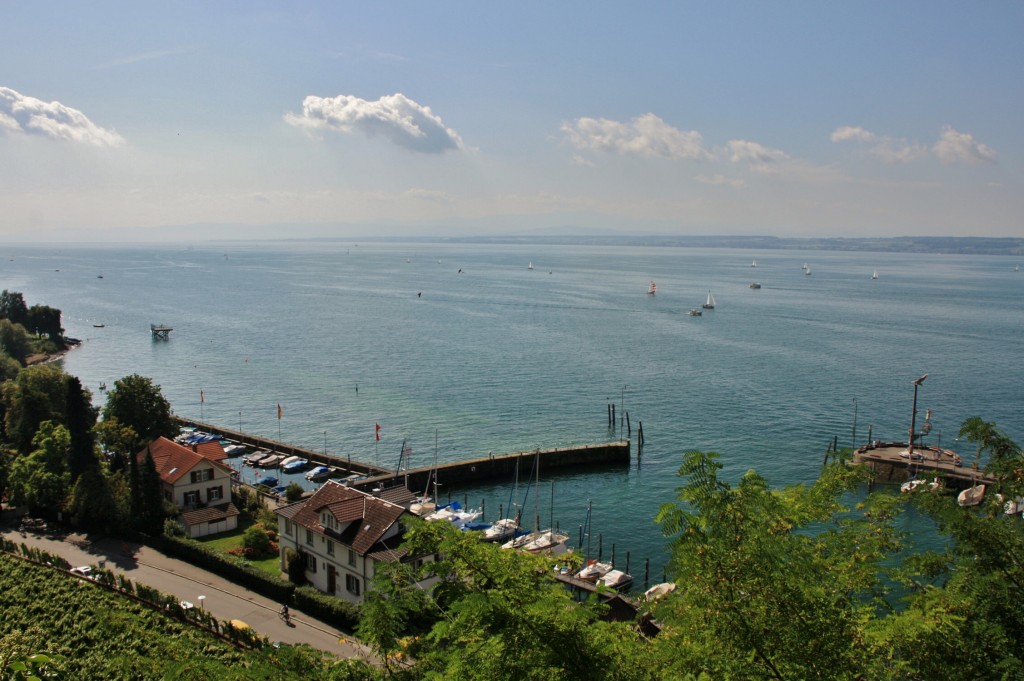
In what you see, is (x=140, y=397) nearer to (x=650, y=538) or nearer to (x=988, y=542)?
(x=650, y=538)

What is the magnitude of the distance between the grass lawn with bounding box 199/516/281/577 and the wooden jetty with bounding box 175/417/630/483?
A: 979 centimetres

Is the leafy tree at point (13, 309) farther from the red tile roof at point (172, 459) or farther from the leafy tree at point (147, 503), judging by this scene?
the leafy tree at point (147, 503)

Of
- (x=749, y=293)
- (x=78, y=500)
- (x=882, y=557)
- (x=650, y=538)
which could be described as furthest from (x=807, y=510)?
(x=749, y=293)

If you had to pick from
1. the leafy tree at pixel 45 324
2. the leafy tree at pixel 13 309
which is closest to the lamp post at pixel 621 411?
the leafy tree at pixel 45 324

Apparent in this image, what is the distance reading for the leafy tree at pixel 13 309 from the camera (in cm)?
9762

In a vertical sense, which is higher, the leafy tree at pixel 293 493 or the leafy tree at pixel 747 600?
the leafy tree at pixel 747 600

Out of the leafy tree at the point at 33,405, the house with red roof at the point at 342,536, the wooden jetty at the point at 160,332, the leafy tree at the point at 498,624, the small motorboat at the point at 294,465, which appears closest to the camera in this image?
the leafy tree at the point at 498,624

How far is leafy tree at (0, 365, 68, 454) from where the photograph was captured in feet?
150

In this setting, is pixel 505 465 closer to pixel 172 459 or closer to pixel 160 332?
pixel 172 459

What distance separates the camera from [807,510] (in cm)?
1356

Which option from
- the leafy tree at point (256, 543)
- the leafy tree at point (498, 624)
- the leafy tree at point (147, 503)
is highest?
the leafy tree at point (498, 624)

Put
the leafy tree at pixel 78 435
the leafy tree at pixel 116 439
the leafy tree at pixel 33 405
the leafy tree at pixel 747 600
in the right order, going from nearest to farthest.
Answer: the leafy tree at pixel 747 600 → the leafy tree at pixel 78 435 → the leafy tree at pixel 116 439 → the leafy tree at pixel 33 405

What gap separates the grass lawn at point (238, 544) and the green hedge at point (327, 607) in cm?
263

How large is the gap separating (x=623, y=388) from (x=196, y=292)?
139747 mm
